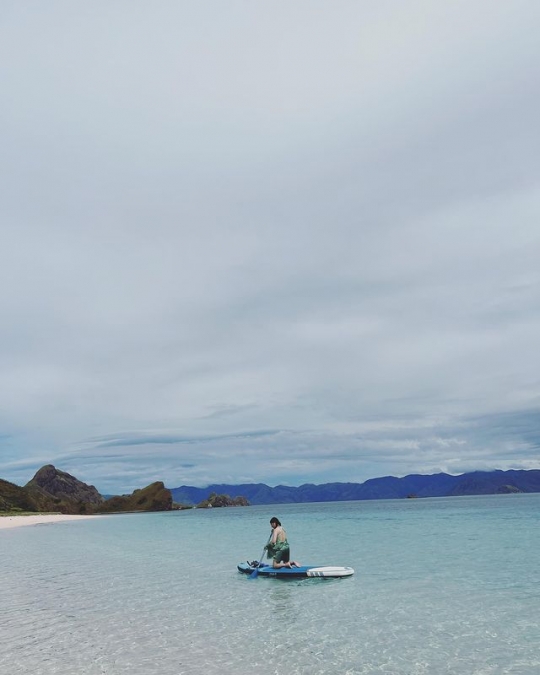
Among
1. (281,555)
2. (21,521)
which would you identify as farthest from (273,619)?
(21,521)

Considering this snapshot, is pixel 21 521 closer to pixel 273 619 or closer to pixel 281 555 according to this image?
pixel 281 555

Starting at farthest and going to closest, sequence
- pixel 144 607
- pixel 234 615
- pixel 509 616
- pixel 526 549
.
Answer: pixel 526 549 → pixel 144 607 → pixel 234 615 → pixel 509 616

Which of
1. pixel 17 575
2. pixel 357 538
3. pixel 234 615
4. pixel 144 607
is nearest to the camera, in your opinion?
pixel 234 615

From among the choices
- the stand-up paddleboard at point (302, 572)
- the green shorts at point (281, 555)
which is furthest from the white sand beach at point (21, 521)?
the stand-up paddleboard at point (302, 572)

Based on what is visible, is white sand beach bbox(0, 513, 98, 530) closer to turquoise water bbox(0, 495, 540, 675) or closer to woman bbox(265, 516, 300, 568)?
turquoise water bbox(0, 495, 540, 675)

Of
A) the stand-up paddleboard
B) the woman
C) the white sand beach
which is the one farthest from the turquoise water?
the white sand beach

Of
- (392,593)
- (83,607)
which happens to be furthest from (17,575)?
(392,593)

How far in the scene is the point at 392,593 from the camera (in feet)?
78.9

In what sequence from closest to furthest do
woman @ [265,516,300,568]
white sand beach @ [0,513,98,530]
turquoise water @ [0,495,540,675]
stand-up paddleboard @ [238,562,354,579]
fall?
turquoise water @ [0,495,540,675]
stand-up paddleboard @ [238,562,354,579]
woman @ [265,516,300,568]
white sand beach @ [0,513,98,530]

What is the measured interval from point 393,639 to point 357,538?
1612 inches

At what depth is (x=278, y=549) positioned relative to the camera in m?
29.7

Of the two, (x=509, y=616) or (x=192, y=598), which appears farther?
(x=192, y=598)

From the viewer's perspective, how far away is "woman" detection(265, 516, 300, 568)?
2948 centimetres

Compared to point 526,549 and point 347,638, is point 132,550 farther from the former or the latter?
point 347,638
